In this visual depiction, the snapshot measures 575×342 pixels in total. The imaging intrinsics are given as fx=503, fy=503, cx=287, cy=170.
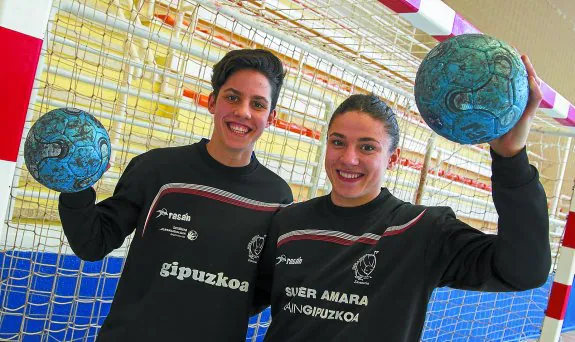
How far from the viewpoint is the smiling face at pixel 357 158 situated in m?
1.39

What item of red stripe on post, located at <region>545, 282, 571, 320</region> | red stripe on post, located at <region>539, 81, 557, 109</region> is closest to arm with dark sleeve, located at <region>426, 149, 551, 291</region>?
red stripe on post, located at <region>539, 81, 557, 109</region>

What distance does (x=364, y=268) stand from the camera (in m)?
1.33

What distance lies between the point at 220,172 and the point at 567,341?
17.2 feet

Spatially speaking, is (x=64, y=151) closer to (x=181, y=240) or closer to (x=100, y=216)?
(x=100, y=216)

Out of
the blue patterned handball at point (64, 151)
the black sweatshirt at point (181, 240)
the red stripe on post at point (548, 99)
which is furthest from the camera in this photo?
the red stripe on post at point (548, 99)

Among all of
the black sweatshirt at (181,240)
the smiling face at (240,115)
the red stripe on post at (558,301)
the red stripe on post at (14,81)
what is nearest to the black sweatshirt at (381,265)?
the black sweatshirt at (181,240)

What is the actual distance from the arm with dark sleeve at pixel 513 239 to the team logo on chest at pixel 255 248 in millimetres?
575

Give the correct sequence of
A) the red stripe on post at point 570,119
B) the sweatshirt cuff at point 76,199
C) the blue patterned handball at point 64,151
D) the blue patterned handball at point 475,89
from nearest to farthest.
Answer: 1. the blue patterned handball at point 475,89
2. the blue patterned handball at point 64,151
3. the sweatshirt cuff at point 76,199
4. the red stripe on post at point 570,119

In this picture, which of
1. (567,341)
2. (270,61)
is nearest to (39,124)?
(270,61)

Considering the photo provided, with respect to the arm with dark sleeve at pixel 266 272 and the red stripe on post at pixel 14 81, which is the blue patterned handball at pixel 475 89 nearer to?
the arm with dark sleeve at pixel 266 272

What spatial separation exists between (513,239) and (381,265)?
348 mm

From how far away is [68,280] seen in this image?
243 centimetres

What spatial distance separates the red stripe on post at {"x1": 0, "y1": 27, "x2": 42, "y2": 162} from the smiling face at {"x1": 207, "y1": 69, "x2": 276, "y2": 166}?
1.81 ft

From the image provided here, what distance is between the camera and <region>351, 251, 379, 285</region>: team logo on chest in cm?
133
